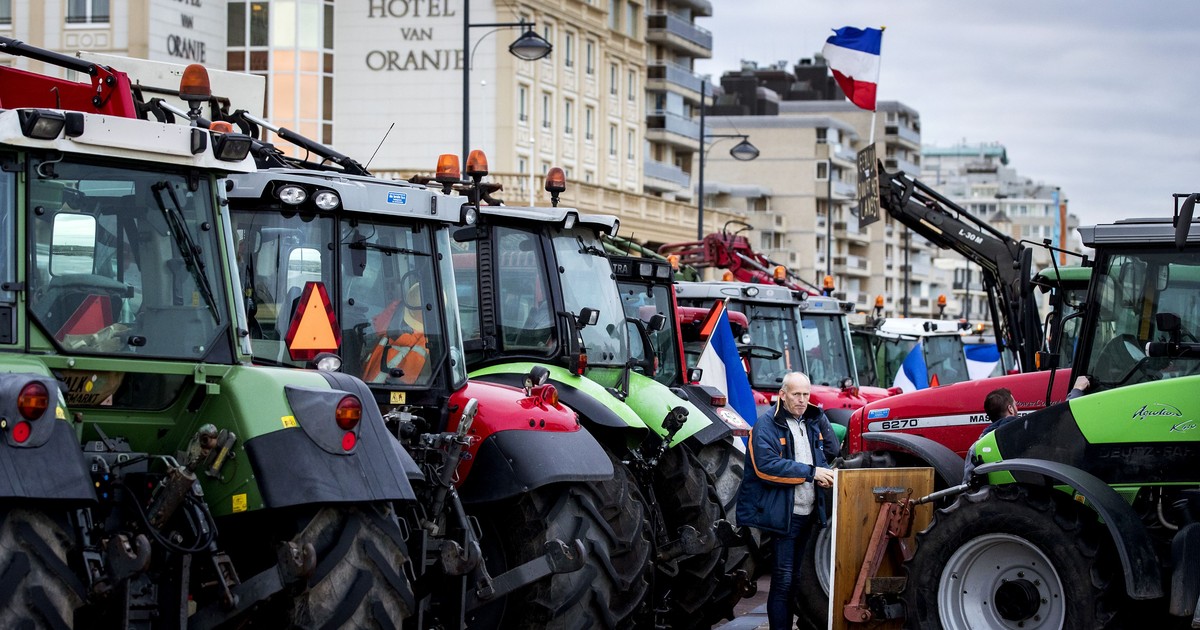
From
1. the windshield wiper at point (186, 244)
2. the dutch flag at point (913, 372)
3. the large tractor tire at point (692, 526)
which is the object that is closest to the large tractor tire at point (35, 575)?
the windshield wiper at point (186, 244)

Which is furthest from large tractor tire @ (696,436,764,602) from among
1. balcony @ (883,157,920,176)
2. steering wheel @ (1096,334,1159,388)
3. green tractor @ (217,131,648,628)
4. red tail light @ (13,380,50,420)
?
balcony @ (883,157,920,176)

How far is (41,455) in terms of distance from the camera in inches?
263

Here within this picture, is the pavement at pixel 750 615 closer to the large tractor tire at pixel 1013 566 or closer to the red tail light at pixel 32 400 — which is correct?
the large tractor tire at pixel 1013 566

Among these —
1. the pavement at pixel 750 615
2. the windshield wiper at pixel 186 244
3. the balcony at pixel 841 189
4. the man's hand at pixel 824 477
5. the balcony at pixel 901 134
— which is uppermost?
the balcony at pixel 901 134

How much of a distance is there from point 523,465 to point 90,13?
44.3 metres

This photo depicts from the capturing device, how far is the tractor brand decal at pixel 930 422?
13.5 metres

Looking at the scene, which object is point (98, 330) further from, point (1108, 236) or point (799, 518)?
point (1108, 236)

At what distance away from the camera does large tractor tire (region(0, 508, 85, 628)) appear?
6.48m

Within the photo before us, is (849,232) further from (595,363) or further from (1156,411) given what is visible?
(1156,411)

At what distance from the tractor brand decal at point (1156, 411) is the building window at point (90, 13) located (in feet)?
146

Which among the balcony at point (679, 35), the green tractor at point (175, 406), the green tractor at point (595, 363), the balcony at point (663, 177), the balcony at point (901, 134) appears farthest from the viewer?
the balcony at point (901, 134)

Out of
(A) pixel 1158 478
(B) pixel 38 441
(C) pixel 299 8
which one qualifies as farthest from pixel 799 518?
(C) pixel 299 8

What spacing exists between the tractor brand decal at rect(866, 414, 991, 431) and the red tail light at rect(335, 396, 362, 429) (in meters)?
6.81

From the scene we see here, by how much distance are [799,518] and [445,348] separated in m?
3.16
